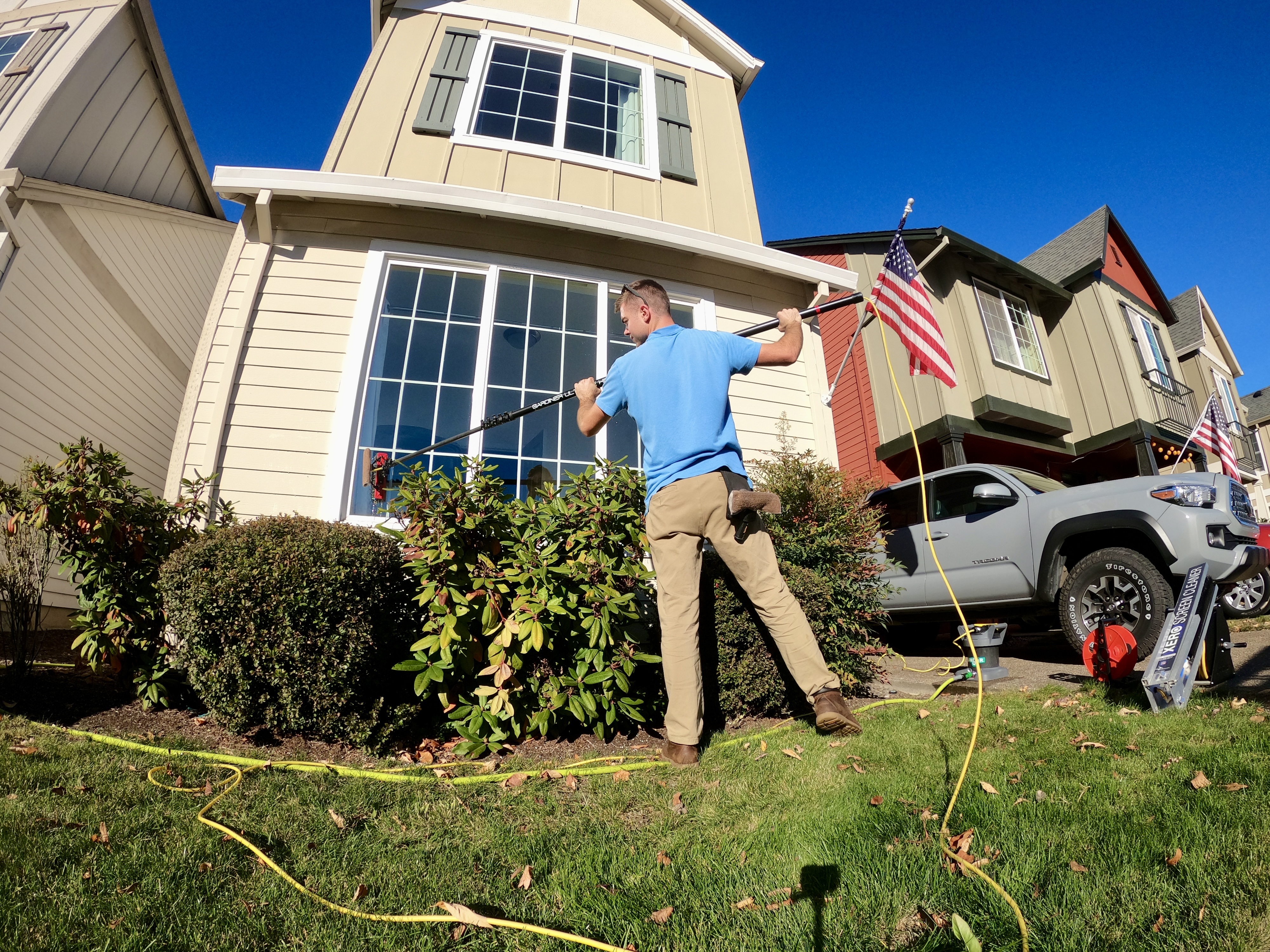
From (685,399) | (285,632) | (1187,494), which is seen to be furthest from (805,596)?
(1187,494)

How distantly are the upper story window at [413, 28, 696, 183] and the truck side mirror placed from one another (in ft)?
14.4

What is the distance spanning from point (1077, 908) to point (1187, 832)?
55 cm

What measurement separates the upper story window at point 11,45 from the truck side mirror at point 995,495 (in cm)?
1148

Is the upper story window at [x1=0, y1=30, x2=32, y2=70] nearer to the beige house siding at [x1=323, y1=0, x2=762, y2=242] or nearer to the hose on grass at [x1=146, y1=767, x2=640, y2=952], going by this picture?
the beige house siding at [x1=323, y1=0, x2=762, y2=242]

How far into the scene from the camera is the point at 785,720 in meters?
3.41

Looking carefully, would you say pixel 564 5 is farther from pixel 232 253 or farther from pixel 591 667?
pixel 591 667

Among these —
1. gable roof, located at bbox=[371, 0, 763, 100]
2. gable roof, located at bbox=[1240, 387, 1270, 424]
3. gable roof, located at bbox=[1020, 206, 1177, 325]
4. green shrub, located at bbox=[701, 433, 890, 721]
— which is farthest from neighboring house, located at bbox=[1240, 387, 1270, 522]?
green shrub, located at bbox=[701, 433, 890, 721]

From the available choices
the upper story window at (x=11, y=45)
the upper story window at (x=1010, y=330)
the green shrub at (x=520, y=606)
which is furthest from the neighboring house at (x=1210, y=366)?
the upper story window at (x=11, y=45)

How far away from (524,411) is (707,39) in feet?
20.7

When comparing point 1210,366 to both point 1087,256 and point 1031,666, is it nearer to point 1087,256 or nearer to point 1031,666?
point 1087,256

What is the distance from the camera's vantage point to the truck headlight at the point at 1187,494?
4793mm

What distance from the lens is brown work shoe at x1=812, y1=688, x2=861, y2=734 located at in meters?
2.76

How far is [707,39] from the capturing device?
315 inches

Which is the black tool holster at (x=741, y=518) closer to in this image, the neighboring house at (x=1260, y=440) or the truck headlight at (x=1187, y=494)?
the truck headlight at (x=1187, y=494)
